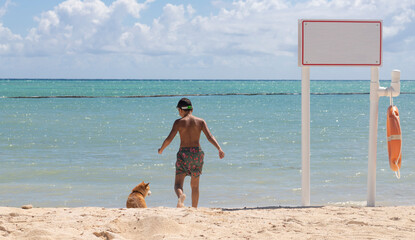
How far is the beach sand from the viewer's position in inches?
180

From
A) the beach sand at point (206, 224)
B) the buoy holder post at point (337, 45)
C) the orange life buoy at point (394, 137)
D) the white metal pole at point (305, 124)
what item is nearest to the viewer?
the beach sand at point (206, 224)

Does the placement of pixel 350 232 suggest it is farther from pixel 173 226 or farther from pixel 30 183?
pixel 30 183

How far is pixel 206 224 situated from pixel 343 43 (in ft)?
8.82

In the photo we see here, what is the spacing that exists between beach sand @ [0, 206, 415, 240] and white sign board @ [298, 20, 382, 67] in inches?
66.6

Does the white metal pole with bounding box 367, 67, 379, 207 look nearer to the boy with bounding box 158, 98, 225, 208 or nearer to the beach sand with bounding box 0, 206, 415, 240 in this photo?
the beach sand with bounding box 0, 206, 415, 240

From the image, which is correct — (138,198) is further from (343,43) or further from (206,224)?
(343,43)

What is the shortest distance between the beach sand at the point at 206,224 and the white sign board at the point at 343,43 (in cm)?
169

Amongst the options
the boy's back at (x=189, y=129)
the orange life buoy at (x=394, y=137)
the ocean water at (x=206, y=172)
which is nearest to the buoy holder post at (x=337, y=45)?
the orange life buoy at (x=394, y=137)

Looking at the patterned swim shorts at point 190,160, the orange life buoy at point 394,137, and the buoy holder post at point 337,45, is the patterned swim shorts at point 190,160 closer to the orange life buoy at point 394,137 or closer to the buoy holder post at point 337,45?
the buoy holder post at point 337,45

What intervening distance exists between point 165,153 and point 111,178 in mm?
3157

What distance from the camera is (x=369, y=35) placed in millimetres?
6180

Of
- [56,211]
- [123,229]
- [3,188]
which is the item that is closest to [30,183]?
[3,188]

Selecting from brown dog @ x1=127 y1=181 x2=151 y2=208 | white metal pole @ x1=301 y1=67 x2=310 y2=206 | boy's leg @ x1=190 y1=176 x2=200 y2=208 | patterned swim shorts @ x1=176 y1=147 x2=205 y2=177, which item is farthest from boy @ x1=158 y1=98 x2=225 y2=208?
white metal pole @ x1=301 y1=67 x2=310 y2=206

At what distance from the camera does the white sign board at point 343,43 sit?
6.11 m
